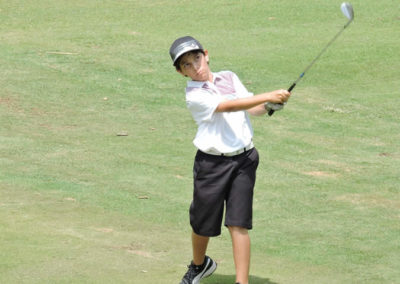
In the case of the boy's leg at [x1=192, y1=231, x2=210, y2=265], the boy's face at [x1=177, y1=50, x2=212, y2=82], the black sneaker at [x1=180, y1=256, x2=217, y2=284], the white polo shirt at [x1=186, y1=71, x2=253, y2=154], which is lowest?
the black sneaker at [x1=180, y1=256, x2=217, y2=284]

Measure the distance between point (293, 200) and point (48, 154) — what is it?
2.92 meters

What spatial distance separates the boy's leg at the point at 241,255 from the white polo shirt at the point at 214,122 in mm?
564

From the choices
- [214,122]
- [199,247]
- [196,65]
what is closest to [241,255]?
[199,247]

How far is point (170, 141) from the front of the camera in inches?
419

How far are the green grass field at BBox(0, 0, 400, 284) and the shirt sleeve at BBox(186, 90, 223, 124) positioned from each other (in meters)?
1.26

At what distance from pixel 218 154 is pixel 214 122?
0.22 meters

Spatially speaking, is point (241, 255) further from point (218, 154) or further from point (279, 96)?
point (279, 96)

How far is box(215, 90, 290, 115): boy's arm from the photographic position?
5723mm

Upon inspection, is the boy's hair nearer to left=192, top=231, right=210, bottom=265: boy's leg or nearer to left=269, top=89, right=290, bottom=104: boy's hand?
left=269, top=89, right=290, bottom=104: boy's hand

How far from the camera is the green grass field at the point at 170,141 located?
7.02 m

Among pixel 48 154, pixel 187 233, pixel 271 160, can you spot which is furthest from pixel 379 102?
pixel 187 233

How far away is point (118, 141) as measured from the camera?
10.6m

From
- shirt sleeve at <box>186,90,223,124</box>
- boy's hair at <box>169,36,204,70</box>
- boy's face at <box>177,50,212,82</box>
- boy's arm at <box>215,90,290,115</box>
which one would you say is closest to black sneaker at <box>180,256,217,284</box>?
shirt sleeve at <box>186,90,223,124</box>

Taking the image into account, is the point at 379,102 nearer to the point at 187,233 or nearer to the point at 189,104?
the point at 187,233
